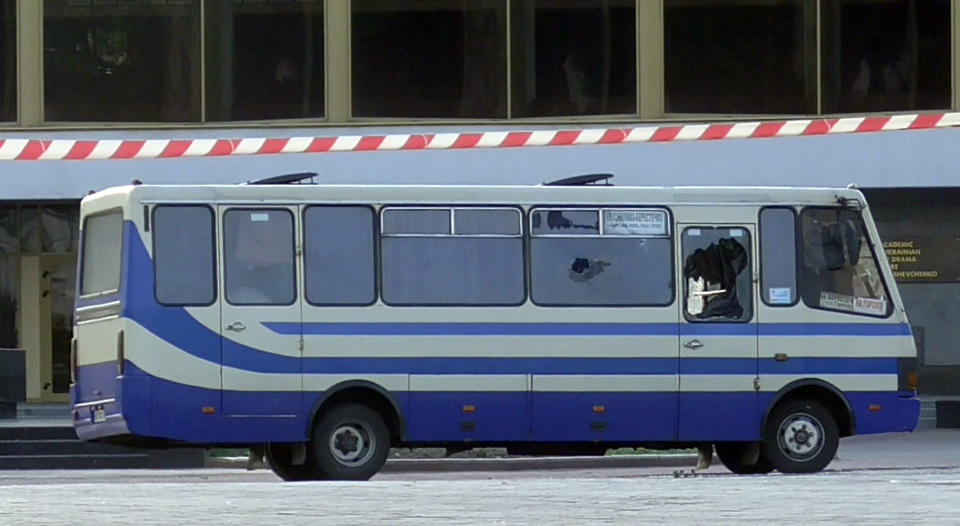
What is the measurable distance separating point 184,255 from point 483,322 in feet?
8.08

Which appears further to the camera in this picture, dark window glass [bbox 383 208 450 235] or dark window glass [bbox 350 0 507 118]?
dark window glass [bbox 350 0 507 118]

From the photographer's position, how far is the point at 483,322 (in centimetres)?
1809

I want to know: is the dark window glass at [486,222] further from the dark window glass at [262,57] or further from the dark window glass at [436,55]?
the dark window glass at [262,57]

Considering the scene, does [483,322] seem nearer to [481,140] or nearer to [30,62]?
[481,140]

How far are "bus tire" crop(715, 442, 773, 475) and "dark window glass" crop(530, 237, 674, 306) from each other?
149cm

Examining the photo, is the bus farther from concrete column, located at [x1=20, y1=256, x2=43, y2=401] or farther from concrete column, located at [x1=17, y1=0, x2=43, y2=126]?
concrete column, located at [x1=20, y1=256, x2=43, y2=401]

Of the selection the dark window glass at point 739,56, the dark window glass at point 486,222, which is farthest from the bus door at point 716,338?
the dark window glass at point 739,56

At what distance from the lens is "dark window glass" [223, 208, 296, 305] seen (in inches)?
698

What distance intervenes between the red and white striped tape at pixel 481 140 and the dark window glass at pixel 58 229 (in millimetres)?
1644

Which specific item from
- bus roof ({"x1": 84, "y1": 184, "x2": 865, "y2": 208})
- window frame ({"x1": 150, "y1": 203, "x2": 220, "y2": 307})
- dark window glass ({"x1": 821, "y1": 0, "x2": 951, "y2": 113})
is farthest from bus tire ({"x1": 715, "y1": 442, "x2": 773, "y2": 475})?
dark window glass ({"x1": 821, "y1": 0, "x2": 951, "y2": 113})

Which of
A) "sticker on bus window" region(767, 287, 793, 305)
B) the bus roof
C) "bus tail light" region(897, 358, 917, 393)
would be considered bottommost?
"bus tail light" region(897, 358, 917, 393)

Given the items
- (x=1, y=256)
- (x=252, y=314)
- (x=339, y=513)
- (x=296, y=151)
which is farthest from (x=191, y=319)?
(x=1, y=256)

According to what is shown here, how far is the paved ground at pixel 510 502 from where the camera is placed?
33.6ft

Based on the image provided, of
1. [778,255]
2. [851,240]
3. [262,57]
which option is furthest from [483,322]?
[262,57]
